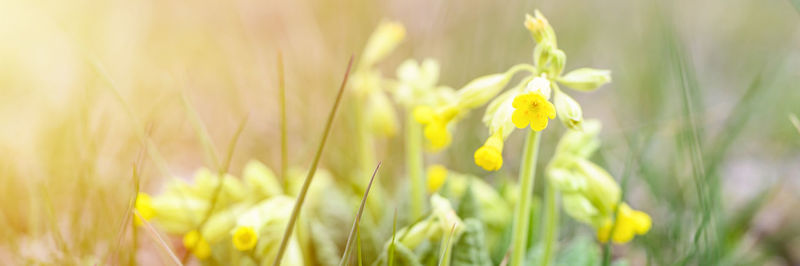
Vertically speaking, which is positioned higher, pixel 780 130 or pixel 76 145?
pixel 76 145

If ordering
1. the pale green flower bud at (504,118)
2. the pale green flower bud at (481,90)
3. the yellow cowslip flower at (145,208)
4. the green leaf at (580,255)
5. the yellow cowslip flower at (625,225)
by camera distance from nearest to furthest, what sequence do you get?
the pale green flower bud at (504,118) < the pale green flower bud at (481,90) < the yellow cowslip flower at (625,225) < the yellow cowslip flower at (145,208) < the green leaf at (580,255)

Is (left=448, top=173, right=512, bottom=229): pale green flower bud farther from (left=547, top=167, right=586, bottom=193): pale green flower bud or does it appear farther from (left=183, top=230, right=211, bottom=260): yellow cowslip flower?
(left=183, top=230, right=211, bottom=260): yellow cowslip flower

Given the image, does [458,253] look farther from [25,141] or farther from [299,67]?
[25,141]

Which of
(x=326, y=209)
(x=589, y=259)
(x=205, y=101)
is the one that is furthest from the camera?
(x=205, y=101)

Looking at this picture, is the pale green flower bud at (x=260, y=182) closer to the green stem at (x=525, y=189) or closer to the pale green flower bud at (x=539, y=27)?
the green stem at (x=525, y=189)

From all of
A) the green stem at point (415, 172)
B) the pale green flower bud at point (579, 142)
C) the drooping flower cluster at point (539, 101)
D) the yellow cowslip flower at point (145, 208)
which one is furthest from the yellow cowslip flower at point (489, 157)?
the yellow cowslip flower at point (145, 208)

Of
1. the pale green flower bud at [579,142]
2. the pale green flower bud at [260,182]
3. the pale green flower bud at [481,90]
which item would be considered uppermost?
the pale green flower bud at [260,182]

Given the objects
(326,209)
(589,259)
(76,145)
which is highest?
(76,145)

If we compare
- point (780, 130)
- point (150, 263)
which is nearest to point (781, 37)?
point (780, 130)
